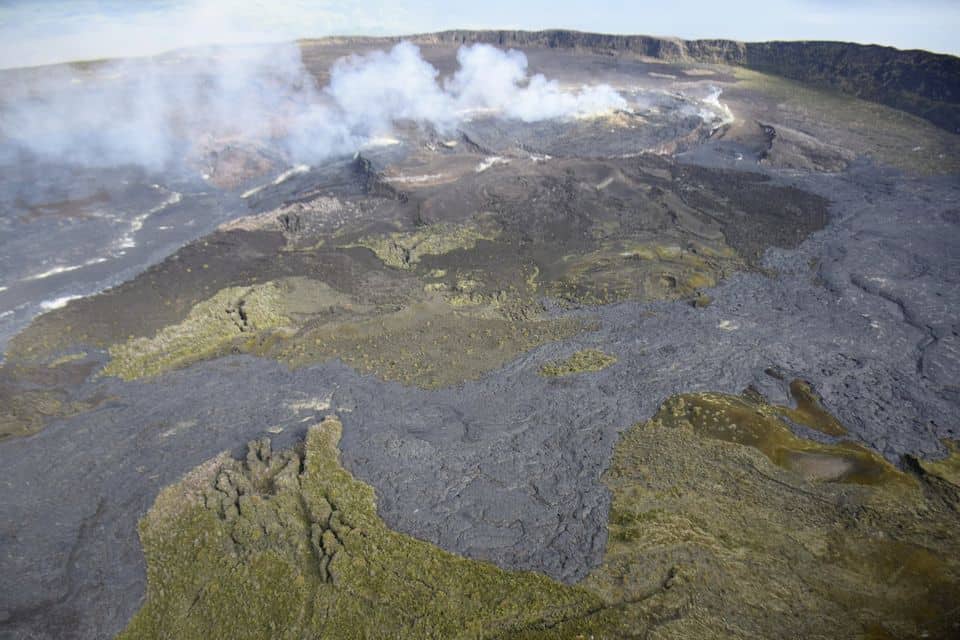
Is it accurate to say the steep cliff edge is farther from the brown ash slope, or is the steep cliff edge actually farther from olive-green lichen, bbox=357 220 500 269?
olive-green lichen, bbox=357 220 500 269

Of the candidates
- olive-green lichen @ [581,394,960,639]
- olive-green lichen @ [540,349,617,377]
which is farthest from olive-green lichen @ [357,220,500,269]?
olive-green lichen @ [581,394,960,639]

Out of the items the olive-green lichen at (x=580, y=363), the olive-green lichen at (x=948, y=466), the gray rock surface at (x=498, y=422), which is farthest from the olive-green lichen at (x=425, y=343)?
the olive-green lichen at (x=948, y=466)

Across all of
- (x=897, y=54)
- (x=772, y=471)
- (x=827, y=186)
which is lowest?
(x=772, y=471)

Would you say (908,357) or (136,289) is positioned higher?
(908,357)

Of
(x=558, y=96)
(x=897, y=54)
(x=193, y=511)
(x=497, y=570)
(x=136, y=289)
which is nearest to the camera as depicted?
(x=497, y=570)

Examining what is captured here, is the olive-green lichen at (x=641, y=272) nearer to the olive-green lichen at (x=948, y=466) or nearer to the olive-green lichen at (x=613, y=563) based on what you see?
the olive-green lichen at (x=613, y=563)

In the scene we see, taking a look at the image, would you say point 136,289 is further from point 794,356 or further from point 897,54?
point 897,54

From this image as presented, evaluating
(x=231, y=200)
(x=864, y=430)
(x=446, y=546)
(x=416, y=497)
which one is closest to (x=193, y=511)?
(x=416, y=497)
